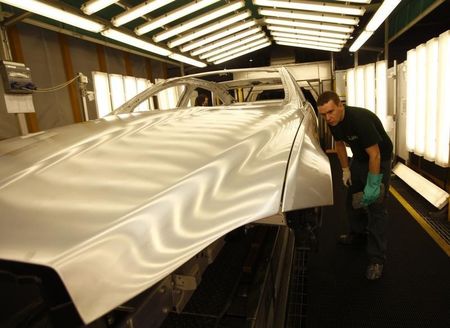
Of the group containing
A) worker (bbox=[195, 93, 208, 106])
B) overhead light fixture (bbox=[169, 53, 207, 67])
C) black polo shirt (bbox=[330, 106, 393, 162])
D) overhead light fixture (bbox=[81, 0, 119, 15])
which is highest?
overhead light fixture (bbox=[81, 0, 119, 15])

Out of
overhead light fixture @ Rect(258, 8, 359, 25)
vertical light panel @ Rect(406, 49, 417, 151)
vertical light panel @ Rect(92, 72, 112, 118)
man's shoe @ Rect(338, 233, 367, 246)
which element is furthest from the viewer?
vertical light panel @ Rect(92, 72, 112, 118)

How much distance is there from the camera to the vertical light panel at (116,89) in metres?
6.09

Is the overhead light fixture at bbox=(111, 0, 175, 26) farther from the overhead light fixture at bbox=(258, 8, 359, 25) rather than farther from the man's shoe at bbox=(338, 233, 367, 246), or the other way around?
the man's shoe at bbox=(338, 233, 367, 246)

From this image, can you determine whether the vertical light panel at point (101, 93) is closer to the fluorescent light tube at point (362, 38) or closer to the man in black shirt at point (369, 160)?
the man in black shirt at point (369, 160)

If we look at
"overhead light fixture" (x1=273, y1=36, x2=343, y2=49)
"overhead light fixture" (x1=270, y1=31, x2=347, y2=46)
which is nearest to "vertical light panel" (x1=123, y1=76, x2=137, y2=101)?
"overhead light fixture" (x1=270, y1=31, x2=347, y2=46)

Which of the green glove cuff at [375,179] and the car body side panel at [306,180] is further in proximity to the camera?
the green glove cuff at [375,179]

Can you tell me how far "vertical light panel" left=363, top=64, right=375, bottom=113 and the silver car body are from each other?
516 cm

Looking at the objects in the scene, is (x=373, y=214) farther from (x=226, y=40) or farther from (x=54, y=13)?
(x=226, y=40)

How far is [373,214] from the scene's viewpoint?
2406 millimetres

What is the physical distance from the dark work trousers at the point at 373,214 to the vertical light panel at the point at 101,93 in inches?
187

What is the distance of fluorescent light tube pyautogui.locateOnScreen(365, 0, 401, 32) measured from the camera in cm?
384

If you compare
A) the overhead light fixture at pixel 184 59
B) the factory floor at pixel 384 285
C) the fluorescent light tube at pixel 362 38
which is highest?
the overhead light fixture at pixel 184 59

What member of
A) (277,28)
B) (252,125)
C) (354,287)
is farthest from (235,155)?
(277,28)

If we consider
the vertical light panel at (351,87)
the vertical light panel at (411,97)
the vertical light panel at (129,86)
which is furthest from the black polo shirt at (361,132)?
the vertical light panel at (129,86)
